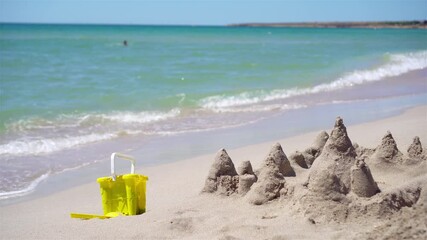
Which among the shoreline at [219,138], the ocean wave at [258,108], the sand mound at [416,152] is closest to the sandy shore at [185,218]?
the sand mound at [416,152]

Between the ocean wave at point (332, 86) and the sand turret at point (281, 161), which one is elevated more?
the ocean wave at point (332, 86)

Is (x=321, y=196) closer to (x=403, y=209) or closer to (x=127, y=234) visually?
(x=403, y=209)

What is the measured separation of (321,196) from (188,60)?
23032 mm

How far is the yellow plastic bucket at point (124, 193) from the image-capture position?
5.23 m

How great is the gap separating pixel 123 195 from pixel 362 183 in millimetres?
1971

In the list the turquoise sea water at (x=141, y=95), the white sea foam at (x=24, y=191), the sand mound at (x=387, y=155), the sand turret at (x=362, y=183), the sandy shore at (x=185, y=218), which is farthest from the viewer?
the turquoise sea water at (x=141, y=95)

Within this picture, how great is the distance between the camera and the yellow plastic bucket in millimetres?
5234

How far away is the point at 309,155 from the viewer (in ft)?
19.9

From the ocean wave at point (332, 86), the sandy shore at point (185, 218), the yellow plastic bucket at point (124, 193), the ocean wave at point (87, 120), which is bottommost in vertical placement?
the sandy shore at point (185, 218)

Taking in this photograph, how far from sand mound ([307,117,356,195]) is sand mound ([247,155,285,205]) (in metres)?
0.29

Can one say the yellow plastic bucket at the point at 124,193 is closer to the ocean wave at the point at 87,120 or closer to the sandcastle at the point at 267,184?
the sandcastle at the point at 267,184

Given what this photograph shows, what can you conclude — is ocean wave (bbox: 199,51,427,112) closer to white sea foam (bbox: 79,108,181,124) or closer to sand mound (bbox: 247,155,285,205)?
white sea foam (bbox: 79,108,181,124)

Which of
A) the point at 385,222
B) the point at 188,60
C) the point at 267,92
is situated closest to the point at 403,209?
the point at 385,222

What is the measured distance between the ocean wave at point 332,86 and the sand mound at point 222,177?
8.00 metres
